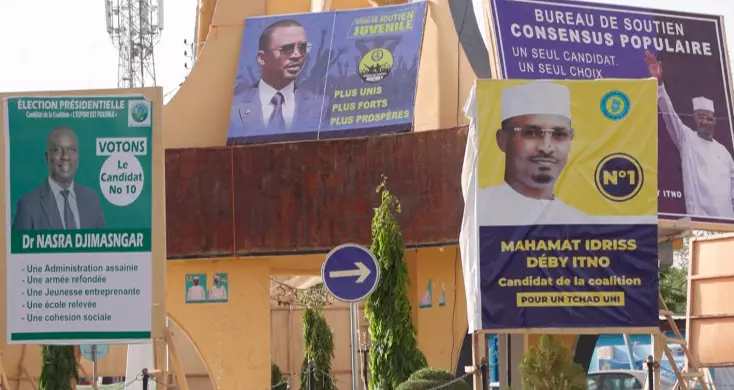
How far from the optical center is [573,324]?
13289 millimetres

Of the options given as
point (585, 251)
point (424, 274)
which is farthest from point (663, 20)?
point (585, 251)

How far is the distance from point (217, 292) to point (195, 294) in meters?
0.38

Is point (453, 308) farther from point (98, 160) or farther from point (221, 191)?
point (98, 160)

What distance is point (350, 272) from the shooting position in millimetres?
12086

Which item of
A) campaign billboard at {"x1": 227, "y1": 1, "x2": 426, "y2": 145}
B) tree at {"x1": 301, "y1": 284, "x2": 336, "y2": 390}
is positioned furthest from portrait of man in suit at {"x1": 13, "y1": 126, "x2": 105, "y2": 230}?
tree at {"x1": 301, "y1": 284, "x2": 336, "y2": 390}

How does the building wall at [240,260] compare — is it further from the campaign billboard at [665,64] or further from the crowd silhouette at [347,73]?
the campaign billboard at [665,64]

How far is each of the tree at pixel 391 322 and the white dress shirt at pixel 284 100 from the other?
5.96m

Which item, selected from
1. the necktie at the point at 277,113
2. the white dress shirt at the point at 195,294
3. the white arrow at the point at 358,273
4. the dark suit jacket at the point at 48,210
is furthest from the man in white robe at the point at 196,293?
the white arrow at the point at 358,273

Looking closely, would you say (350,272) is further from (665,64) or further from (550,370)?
(665,64)

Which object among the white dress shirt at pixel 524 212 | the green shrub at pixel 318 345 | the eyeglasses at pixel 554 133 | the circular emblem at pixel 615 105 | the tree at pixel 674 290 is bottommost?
the green shrub at pixel 318 345

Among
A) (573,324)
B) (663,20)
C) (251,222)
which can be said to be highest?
(663,20)

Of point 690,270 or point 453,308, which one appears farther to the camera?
point 453,308

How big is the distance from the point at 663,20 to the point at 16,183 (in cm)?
1000

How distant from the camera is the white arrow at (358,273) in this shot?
12.0 meters
